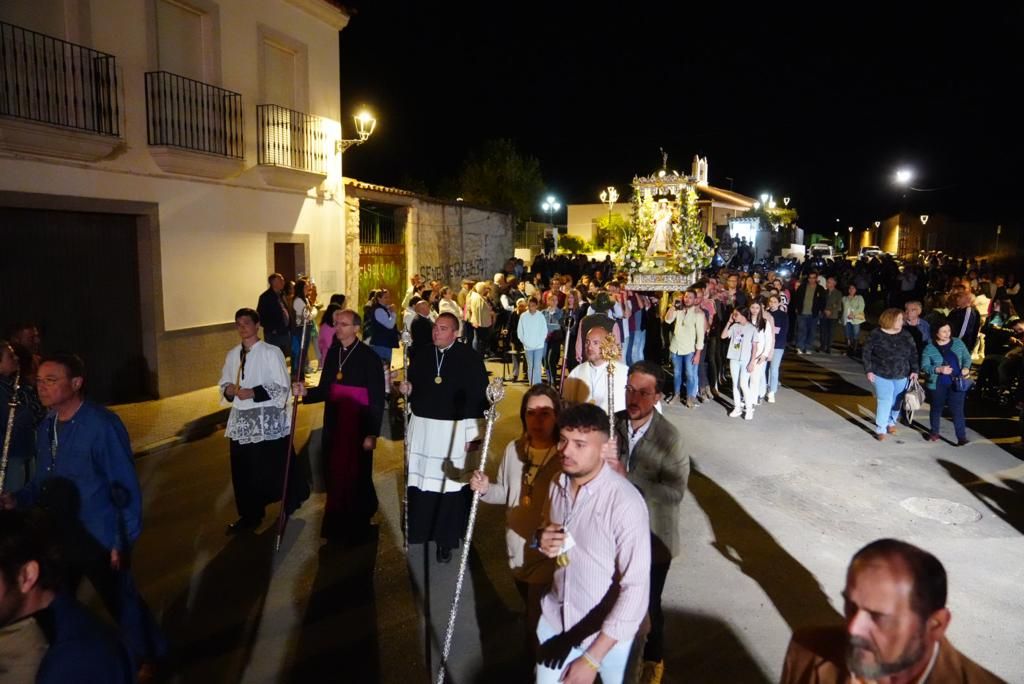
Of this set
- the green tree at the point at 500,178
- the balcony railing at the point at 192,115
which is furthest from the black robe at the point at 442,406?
the green tree at the point at 500,178

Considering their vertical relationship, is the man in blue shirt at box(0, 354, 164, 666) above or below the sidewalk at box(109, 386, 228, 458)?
above

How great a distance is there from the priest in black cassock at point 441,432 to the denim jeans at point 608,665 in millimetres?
2839

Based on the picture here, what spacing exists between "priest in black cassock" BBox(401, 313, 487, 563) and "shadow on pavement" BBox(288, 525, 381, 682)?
0.54m

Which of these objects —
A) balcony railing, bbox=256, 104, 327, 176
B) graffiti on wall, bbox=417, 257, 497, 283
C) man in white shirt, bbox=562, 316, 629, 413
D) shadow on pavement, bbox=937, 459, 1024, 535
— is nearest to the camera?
man in white shirt, bbox=562, 316, 629, 413

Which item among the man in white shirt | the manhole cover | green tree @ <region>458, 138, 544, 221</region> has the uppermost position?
green tree @ <region>458, 138, 544, 221</region>

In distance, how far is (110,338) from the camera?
1112 cm

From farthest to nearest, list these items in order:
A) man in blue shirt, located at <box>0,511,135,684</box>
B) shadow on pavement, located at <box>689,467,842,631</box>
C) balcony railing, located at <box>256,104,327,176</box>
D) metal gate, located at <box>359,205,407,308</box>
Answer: metal gate, located at <box>359,205,407,308</box>
balcony railing, located at <box>256,104,327,176</box>
shadow on pavement, located at <box>689,467,842,631</box>
man in blue shirt, located at <box>0,511,135,684</box>

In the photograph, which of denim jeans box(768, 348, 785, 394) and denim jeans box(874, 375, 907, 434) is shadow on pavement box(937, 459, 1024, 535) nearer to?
denim jeans box(874, 375, 907, 434)

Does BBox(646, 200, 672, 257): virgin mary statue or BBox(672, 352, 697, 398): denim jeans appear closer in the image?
BBox(672, 352, 697, 398): denim jeans

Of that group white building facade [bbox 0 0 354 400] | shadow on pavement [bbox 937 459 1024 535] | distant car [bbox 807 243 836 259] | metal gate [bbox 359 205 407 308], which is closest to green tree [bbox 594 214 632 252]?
distant car [bbox 807 243 836 259]

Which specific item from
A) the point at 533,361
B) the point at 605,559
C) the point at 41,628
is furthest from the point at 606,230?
the point at 41,628

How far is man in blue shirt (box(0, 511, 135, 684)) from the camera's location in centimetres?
227

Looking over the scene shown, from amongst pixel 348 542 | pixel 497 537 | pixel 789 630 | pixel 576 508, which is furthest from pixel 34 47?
pixel 789 630

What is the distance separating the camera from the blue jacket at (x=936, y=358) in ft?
29.7
